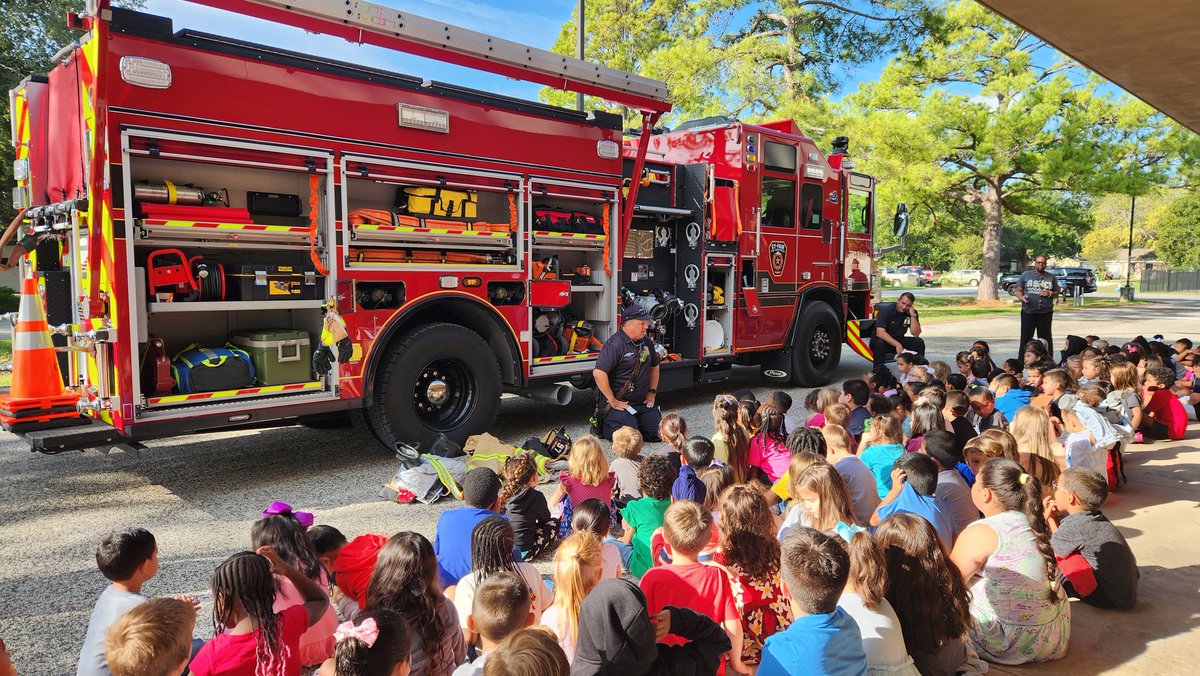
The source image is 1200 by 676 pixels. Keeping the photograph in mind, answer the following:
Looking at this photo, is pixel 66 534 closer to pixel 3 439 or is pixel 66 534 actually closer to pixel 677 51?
pixel 3 439

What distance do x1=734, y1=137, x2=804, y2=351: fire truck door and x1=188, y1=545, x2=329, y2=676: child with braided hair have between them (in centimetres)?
765

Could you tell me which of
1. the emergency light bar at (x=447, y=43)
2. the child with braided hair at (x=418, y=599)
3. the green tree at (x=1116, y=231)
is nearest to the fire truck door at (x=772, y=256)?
the emergency light bar at (x=447, y=43)

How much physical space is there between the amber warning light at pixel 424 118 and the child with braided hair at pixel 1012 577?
4891 millimetres

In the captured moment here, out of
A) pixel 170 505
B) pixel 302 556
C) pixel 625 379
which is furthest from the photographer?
pixel 625 379

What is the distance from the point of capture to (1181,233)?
53.7 metres

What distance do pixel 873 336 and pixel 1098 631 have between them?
828cm

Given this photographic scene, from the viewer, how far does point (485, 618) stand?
2.39m

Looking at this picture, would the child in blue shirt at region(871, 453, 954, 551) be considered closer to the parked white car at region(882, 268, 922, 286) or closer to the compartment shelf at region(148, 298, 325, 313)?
the compartment shelf at region(148, 298, 325, 313)

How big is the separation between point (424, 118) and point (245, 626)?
481 centimetres

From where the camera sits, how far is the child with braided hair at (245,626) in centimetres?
252

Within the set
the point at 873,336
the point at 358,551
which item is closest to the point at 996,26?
the point at 873,336

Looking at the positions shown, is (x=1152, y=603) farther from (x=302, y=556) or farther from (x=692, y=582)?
(x=302, y=556)

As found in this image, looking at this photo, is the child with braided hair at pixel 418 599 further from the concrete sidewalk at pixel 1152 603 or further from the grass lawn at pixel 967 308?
the grass lawn at pixel 967 308

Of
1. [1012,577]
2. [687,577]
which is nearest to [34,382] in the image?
[687,577]
